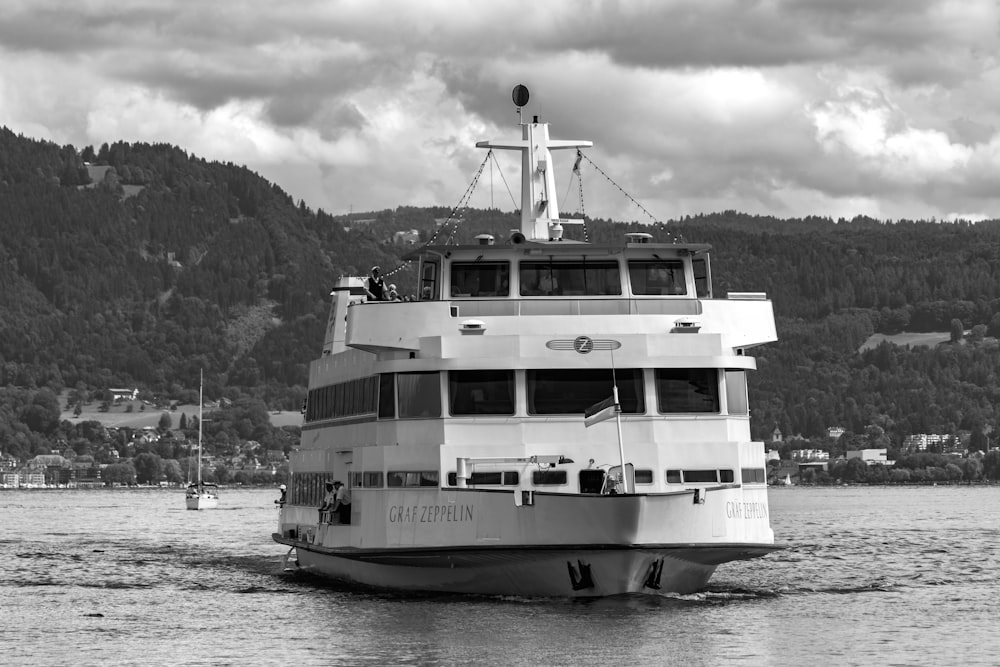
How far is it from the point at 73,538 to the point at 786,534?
2844 centimetres

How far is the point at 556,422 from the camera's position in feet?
105

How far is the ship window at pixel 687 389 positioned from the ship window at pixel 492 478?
112 inches

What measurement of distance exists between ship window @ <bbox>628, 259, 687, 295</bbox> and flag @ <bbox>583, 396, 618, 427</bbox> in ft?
13.0

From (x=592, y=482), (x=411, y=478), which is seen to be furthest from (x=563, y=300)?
(x=411, y=478)

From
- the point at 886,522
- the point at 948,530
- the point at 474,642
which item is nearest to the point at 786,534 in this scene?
the point at 948,530

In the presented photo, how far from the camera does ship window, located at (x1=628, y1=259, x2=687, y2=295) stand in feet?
112

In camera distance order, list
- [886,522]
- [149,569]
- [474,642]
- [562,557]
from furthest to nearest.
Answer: [886,522]
[149,569]
[562,557]
[474,642]

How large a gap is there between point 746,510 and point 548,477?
3.43 m

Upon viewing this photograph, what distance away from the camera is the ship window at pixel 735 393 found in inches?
1286

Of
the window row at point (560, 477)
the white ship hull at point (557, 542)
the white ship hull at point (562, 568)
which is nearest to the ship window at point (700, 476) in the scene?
the window row at point (560, 477)

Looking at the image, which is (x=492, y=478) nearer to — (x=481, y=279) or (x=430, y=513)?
(x=430, y=513)

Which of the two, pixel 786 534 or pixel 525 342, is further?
pixel 786 534

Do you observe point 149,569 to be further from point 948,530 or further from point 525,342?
point 948,530

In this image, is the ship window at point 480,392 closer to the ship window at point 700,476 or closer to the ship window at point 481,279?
the ship window at point 481,279
